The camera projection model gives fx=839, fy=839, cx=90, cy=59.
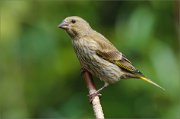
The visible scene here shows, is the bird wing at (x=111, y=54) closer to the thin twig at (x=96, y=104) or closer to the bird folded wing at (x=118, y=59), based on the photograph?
the bird folded wing at (x=118, y=59)

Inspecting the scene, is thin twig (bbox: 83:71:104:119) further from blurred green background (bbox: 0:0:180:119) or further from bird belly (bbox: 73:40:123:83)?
blurred green background (bbox: 0:0:180:119)

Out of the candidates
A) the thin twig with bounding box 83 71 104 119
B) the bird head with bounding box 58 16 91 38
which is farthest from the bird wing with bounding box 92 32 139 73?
the thin twig with bounding box 83 71 104 119

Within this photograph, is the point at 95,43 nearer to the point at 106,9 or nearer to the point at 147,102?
the point at 147,102

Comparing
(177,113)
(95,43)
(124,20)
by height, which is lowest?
(177,113)

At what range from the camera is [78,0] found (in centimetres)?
791

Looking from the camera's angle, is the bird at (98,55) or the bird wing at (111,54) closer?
the bird at (98,55)

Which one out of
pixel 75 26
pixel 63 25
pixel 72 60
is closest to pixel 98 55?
pixel 75 26

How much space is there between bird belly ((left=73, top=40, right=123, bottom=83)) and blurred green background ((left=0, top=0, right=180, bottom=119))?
458mm

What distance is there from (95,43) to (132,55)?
0.80 meters

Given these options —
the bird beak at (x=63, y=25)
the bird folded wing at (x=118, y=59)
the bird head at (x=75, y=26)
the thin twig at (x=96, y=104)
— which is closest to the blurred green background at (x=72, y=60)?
the bird folded wing at (x=118, y=59)

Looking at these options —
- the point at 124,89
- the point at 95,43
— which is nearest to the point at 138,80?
the point at 124,89

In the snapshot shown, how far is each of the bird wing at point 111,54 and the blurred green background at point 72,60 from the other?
399mm

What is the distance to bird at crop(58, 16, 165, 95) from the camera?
677 centimetres

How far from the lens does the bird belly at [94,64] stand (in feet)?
22.3
